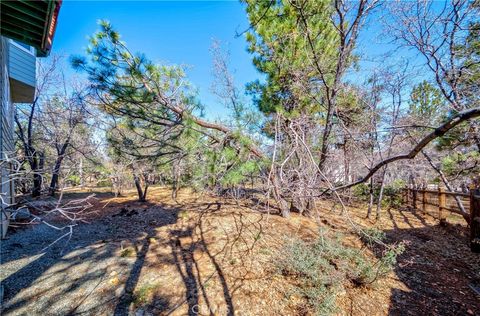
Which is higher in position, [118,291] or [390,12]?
[390,12]

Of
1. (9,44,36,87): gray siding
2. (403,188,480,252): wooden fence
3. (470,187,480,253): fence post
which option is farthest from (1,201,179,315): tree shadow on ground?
(403,188,480,252): wooden fence

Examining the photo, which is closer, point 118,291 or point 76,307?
point 76,307

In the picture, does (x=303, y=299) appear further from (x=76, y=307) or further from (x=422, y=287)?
(x=76, y=307)

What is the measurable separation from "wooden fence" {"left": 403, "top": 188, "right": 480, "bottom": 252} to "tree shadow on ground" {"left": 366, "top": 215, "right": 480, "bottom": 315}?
461 millimetres

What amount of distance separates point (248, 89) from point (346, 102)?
259 cm

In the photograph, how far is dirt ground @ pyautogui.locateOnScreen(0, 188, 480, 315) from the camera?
8.89ft

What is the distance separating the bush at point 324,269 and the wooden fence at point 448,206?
102 inches

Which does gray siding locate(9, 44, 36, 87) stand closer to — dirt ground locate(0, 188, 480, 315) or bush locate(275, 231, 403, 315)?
dirt ground locate(0, 188, 480, 315)

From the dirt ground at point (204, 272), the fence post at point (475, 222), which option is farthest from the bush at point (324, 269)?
the fence post at point (475, 222)

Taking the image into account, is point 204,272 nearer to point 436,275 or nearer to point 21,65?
point 436,275

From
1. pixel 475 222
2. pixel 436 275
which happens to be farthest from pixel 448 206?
pixel 436 275

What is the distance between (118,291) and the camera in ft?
9.68

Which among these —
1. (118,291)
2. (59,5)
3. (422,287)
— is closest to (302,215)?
(422,287)

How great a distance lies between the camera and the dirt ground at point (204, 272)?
2709mm
